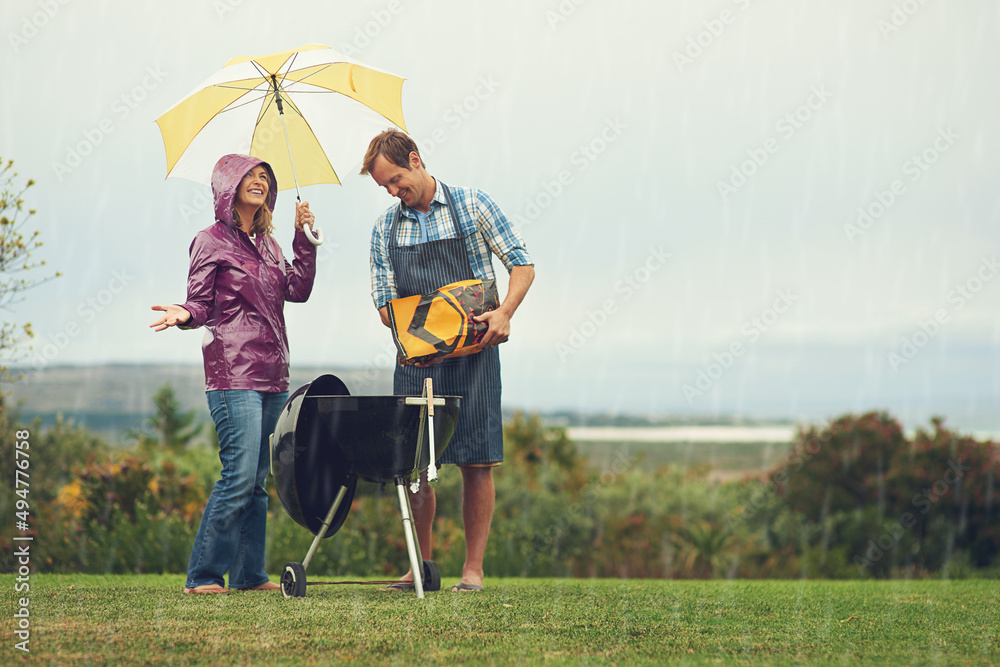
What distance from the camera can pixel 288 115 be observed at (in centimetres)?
439

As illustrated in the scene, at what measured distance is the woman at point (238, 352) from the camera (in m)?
3.65

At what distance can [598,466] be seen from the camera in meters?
14.8

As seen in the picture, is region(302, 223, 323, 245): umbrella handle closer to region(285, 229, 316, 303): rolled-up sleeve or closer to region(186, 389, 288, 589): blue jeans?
region(285, 229, 316, 303): rolled-up sleeve

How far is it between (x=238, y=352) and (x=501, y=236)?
1.28m

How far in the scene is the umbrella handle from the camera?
3.95 metres

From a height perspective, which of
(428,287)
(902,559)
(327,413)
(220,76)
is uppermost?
(220,76)

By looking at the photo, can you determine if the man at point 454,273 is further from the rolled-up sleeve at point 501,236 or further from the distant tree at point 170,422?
the distant tree at point 170,422

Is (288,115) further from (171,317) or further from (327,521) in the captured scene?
(327,521)

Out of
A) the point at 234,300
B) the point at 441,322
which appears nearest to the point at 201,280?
the point at 234,300

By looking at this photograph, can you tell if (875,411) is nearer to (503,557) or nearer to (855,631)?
(503,557)

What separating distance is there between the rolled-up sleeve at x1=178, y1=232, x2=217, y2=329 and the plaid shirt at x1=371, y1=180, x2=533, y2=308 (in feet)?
2.44

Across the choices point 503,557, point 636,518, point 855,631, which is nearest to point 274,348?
point 855,631

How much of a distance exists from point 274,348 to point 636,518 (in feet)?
31.5

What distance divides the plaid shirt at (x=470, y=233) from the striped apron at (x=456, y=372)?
3cm
